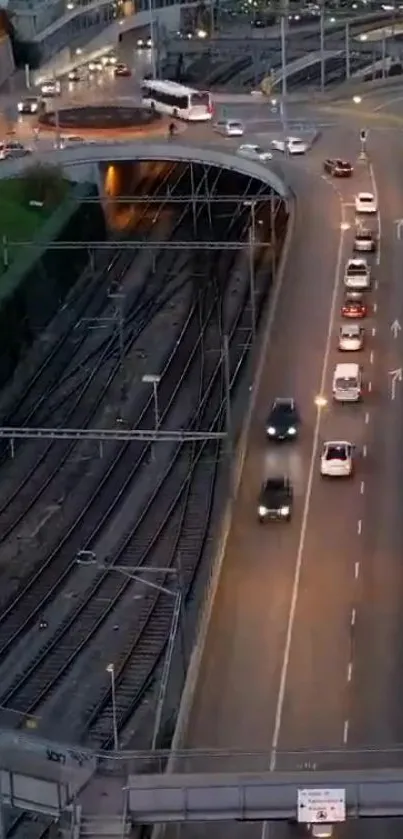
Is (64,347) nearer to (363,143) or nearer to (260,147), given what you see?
(260,147)

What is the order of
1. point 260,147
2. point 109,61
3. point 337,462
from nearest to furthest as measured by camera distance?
point 337,462 → point 260,147 → point 109,61

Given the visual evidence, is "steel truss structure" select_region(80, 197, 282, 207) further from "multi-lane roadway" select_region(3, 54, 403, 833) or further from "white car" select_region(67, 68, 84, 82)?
"white car" select_region(67, 68, 84, 82)

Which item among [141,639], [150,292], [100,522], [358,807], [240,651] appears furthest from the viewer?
[150,292]

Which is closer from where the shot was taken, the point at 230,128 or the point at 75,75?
the point at 230,128

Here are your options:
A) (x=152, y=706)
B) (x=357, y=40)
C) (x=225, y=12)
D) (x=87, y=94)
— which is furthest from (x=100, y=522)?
(x=225, y=12)

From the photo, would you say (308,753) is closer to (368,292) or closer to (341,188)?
(368,292)

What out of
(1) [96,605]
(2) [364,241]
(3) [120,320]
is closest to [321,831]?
(1) [96,605]
